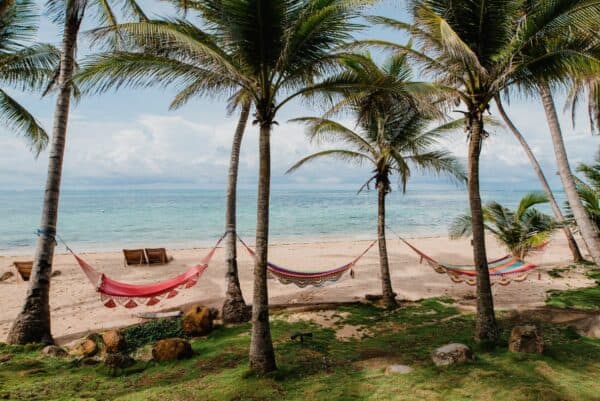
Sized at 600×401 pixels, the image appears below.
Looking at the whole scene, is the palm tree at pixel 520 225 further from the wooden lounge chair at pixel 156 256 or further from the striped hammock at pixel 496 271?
the wooden lounge chair at pixel 156 256

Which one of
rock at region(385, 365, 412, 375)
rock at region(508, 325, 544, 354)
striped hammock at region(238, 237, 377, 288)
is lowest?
rock at region(385, 365, 412, 375)

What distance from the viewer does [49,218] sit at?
16.3ft

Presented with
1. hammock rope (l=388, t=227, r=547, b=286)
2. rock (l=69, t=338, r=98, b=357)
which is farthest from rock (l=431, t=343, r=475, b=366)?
rock (l=69, t=338, r=98, b=357)

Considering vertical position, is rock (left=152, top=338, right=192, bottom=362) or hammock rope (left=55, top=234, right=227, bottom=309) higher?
hammock rope (left=55, top=234, right=227, bottom=309)

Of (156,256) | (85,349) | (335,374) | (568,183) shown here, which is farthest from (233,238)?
(156,256)

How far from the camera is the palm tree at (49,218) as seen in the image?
4.90m

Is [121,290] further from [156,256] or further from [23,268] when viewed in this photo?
[156,256]

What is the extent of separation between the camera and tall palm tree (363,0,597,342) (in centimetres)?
397

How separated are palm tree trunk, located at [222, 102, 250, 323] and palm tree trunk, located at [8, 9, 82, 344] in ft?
7.76

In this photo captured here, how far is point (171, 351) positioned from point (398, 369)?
265cm

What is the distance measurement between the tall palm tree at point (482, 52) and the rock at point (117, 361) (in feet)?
13.6

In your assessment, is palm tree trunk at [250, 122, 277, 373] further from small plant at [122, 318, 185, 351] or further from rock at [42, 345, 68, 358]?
rock at [42, 345, 68, 358]

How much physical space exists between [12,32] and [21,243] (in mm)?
15393

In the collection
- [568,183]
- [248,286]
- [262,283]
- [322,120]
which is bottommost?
[248,286]
